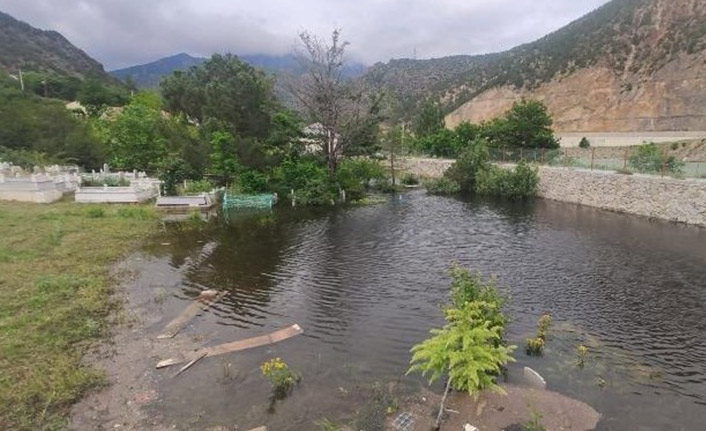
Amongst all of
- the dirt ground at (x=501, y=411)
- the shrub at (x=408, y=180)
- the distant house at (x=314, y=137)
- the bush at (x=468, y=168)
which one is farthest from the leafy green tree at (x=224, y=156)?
the dirt ground at (x=501, y=411)

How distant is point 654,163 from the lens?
92.1 feet

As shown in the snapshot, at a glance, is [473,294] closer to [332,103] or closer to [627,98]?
[332,103]

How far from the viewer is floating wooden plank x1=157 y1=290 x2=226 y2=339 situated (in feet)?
39.1

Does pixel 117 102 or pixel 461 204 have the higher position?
pixel 117 102

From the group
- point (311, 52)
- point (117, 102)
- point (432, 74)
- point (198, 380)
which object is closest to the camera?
point (198, 380)

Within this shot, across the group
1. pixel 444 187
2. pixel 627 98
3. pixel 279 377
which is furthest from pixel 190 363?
pixel 627 98

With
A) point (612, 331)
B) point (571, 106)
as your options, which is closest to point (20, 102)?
point (612, 331)

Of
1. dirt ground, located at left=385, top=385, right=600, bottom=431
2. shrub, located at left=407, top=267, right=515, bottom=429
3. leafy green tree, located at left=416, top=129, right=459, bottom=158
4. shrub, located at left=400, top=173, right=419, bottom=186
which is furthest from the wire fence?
shrub, located at left=407, top=267, right=515, bottom=429

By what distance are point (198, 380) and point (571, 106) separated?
73213 millimetres

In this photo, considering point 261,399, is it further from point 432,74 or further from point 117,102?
point 432,74

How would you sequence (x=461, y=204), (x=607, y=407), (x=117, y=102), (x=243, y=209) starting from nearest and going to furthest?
(x=607, y=407)
(x=243, y=209)
(x=461, y=204)
(x=117, y=102)

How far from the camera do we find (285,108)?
133 ft

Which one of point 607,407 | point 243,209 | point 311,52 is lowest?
point 607,407

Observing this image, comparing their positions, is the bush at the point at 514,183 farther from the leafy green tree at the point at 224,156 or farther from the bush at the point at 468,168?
the leafy green tree at the point at 224,156
